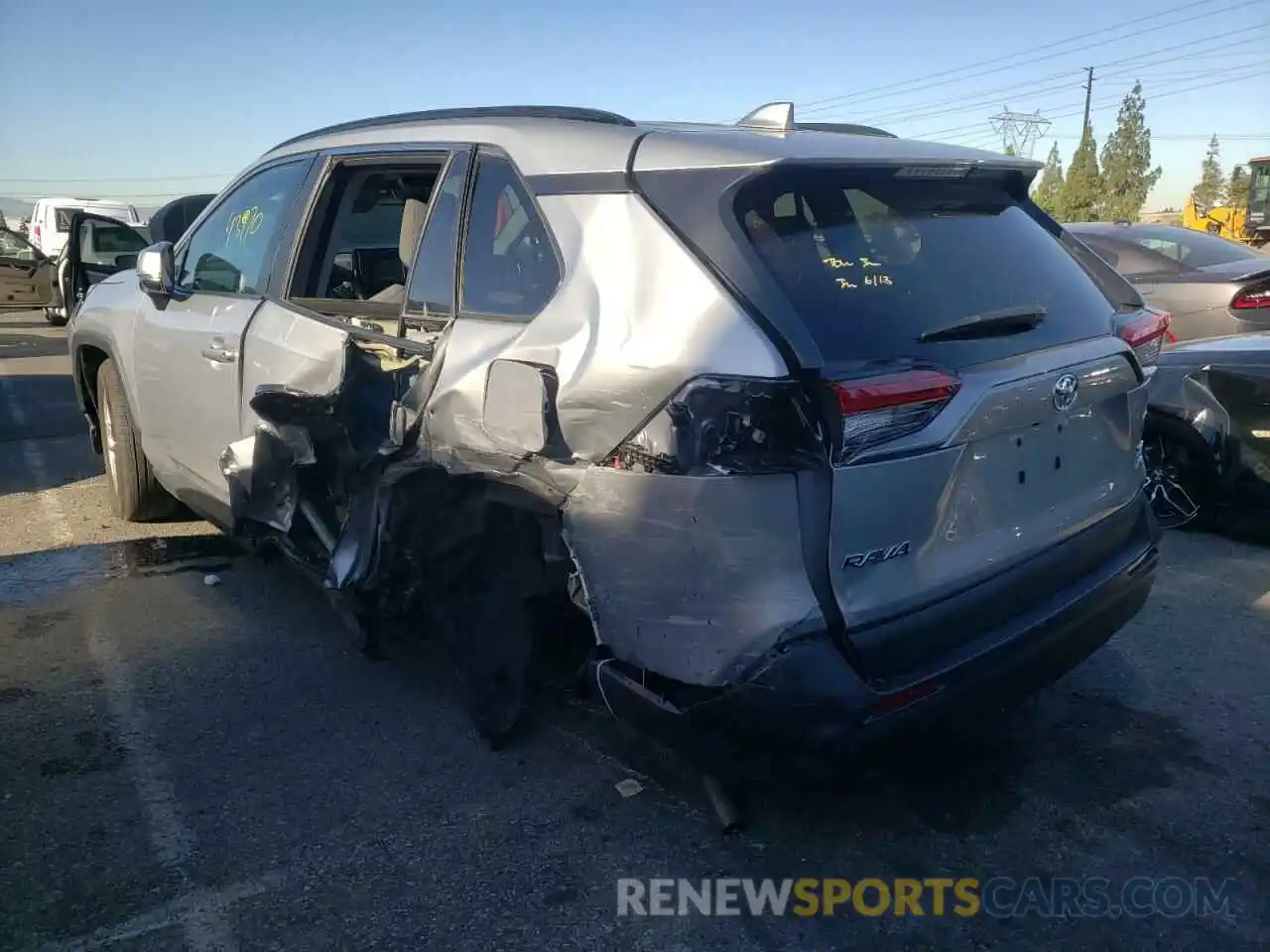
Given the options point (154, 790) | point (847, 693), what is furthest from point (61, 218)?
point (847, 693)

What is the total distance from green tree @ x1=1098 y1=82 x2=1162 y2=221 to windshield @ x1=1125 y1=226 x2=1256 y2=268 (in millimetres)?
50653

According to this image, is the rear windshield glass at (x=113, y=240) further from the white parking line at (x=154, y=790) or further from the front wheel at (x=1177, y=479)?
the front wheel at (x=1177, y=479)

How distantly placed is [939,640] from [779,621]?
1.53 feet

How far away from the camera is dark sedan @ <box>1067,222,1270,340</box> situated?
318 inches

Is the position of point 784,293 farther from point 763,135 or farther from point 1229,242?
point 1229,242

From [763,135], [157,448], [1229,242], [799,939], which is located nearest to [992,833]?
[799,939]

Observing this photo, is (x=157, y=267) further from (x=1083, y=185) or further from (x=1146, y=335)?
(x=1083, y=185)

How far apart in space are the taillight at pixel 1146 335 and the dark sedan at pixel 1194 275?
4744 millimetres

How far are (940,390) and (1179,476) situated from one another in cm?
367

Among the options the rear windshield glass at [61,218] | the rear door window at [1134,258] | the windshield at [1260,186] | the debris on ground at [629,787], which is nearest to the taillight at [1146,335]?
the debris on ground at [629,787]

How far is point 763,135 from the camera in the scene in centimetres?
280

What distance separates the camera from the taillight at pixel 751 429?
2.27 meters

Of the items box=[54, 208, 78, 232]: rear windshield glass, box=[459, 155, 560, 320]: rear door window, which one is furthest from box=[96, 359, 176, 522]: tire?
box=[54, 208, 78, 232]: rear windshield glass

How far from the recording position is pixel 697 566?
2.34 meters
